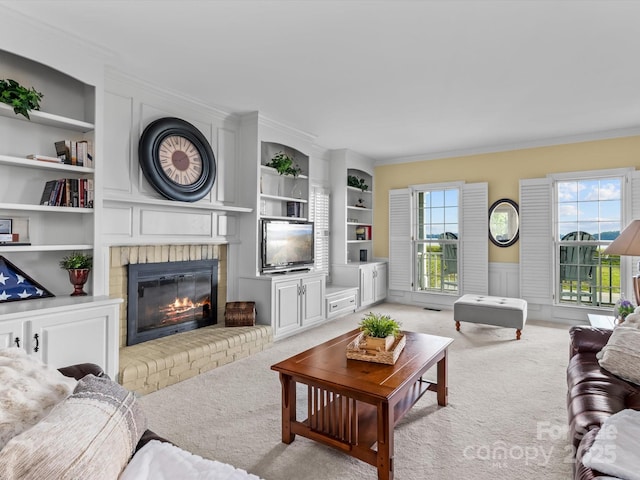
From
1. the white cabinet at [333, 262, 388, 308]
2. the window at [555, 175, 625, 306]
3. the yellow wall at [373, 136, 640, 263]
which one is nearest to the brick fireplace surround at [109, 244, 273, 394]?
the white cabinet at [333, 262, 388, 308]

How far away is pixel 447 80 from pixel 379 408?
2852mm

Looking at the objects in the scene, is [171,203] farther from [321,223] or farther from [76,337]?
[321,223]

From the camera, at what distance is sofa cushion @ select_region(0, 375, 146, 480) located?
82 centimetres

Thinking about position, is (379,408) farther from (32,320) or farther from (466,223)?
(466,223)

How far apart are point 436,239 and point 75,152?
5.22 meters

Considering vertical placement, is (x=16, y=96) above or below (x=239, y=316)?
above

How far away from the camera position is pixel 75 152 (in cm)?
277

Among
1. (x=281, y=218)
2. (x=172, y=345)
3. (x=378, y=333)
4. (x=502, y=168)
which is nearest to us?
(x=378, y=333)

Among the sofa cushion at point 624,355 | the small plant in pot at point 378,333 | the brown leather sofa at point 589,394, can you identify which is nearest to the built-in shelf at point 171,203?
the small plant in pot at point 378,333

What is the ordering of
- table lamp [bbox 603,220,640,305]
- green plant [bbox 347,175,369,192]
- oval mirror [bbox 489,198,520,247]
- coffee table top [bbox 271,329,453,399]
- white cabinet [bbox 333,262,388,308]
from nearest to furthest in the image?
coffee table top [bbox 271,329,453,399]
table lamp [bbox 603,220,640,305]
oval mirror [bbox 489,198,520,247]
white cabinet [bbox 333,262,388,308]
green plant [bbox 347,175,369,192]

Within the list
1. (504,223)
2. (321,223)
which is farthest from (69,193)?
(504,223)

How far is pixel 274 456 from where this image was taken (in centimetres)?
208

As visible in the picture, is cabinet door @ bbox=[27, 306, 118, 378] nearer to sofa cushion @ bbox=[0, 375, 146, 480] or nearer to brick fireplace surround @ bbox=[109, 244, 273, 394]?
brick fireplace surround @ bbox=[109, 244, 273, 394]

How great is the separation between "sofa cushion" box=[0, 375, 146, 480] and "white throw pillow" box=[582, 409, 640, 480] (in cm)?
151
